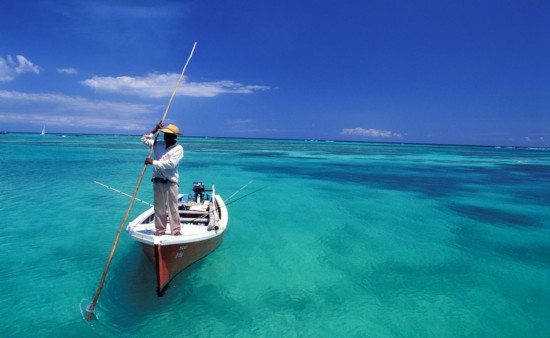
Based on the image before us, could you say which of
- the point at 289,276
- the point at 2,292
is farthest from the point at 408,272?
the point at 2,292

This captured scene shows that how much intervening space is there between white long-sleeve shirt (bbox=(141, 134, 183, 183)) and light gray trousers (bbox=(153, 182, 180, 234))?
0.72ft

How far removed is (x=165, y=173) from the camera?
6410mm

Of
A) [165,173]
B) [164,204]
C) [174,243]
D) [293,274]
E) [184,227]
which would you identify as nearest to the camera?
[174,243]

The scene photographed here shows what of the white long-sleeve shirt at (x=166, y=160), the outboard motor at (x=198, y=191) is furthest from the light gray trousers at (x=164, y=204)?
the outboard motor at (x=198, y=191)

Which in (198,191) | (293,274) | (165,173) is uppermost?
(165,173)

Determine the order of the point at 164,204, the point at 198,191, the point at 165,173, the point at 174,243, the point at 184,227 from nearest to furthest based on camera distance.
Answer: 1. the point at 174,243
2. the point at 165,173
3. the point at 164,204
4. the point at 184,227
5. the point at 198,191

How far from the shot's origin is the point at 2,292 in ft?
22.6

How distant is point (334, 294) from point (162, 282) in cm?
407

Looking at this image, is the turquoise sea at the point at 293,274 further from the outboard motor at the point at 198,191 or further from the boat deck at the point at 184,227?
the outboard motor at the point at 198,191

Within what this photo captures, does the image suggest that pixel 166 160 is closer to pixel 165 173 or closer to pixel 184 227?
pixel 165 173

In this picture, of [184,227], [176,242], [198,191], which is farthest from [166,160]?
[198,191]

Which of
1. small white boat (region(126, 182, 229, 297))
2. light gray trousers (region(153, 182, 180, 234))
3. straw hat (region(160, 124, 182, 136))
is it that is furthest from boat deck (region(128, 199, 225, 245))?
straw hat (region(160, 124, 182, 136))

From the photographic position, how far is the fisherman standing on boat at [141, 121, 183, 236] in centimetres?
631

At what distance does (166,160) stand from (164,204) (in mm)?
1095
